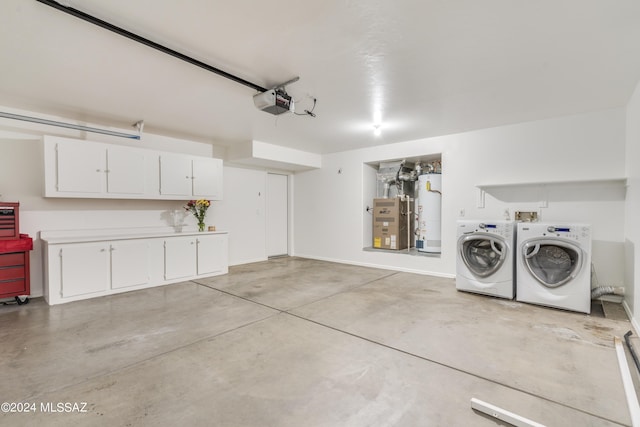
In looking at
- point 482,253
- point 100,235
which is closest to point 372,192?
point 482,253

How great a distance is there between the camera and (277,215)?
23.4ft

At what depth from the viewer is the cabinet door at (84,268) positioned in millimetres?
3576

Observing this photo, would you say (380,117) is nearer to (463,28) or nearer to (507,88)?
(507,88)

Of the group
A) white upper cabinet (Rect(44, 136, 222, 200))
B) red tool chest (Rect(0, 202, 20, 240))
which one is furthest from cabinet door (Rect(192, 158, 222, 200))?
red tool chest (Rect(0, 202, 20, 240))

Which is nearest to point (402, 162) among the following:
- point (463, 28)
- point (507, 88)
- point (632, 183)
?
point (507, 88)

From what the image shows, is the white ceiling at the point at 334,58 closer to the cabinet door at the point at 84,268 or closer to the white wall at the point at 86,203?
the white wall at the point at 86,203

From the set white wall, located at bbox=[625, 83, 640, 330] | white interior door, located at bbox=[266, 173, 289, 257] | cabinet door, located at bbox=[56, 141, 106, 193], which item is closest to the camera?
white wall, located at bbox=[625, 83, 640, 330]

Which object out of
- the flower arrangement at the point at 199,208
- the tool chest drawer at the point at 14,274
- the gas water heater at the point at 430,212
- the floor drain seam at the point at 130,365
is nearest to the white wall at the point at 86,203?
the flower arrangement at the point at 199,208

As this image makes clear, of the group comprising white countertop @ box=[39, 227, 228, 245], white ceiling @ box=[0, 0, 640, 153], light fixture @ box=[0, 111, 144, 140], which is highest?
white ceiling @ box=[0, 0, 640, 153]

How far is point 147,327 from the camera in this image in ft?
9.34

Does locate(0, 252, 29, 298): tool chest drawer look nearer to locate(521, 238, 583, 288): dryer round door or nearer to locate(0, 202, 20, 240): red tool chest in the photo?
locate(0, 202, 20, 240): red tool chest

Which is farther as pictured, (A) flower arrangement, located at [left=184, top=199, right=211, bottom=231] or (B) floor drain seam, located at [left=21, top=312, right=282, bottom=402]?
(A) flower arrangement, located at [left=184, top=199, right=211, bottom=231]

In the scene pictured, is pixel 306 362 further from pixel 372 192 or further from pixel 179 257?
pixel 372 192

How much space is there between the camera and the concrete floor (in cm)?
166
